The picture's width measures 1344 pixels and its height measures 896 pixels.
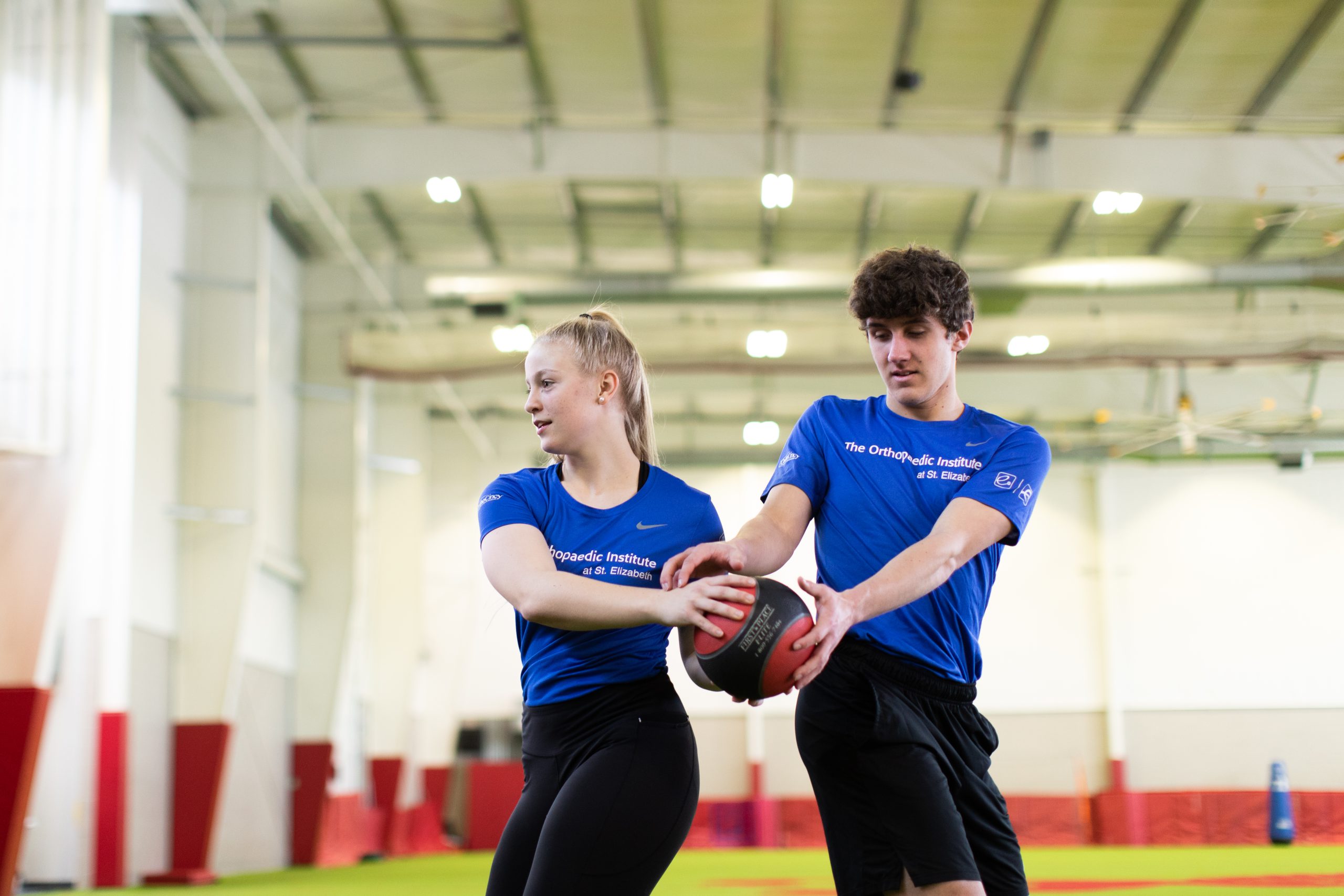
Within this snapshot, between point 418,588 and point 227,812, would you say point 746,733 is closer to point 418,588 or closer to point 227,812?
point 418,588

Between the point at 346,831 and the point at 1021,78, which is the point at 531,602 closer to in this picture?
the point at 1021,78

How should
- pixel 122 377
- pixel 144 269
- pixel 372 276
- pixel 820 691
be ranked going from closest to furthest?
1. pixel 820 691
2. pixel 122 377
3. pixel 144 269
4. pixel 372 276

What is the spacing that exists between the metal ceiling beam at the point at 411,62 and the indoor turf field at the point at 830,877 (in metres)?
9.08

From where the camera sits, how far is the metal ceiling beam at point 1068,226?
19453 mm

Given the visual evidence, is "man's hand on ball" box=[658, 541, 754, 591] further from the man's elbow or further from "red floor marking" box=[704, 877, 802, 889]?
"red floor marking" box=[704, 877, 802, 889]

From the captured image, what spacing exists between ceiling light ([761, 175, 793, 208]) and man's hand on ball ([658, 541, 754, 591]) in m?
13.3

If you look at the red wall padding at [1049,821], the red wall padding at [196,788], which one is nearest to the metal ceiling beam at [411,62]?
the red wall padding at [196,788]

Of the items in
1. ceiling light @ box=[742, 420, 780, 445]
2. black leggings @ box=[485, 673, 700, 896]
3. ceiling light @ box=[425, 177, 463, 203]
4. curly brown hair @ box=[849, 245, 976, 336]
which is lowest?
black leggings @ box=[485, 673, 700, 896]

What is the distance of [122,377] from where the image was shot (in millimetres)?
14078

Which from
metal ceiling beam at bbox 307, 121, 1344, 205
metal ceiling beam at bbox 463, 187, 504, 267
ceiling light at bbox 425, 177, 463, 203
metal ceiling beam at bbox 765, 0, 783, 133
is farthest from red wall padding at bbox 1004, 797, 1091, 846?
ceiling light at bbox 425, 177, 463, 203

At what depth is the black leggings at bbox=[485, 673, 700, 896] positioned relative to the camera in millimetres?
2902

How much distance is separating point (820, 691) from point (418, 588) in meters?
19.9

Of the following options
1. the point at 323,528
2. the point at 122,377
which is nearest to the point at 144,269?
the point at 122,377

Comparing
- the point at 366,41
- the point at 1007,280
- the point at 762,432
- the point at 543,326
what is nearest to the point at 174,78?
the point at 366,41
